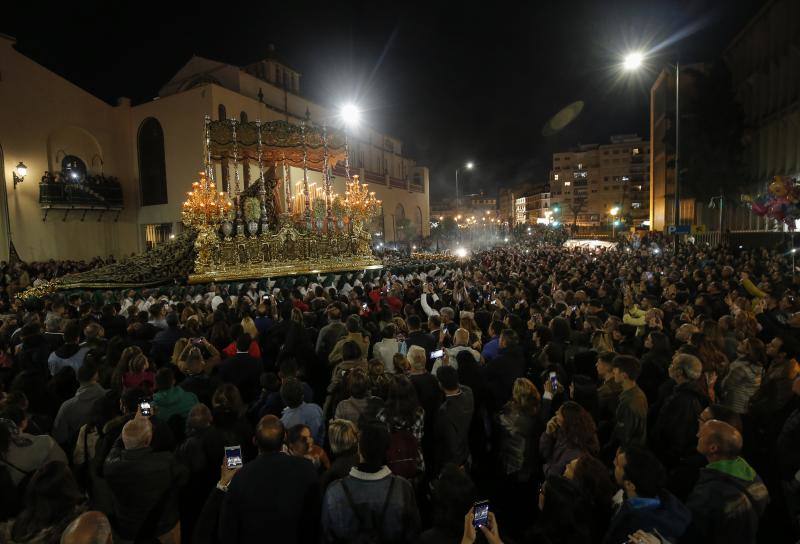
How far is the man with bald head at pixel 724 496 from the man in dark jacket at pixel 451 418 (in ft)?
6.10

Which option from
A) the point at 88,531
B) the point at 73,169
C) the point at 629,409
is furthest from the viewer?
the point at 73,169

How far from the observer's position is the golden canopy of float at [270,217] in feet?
54.6

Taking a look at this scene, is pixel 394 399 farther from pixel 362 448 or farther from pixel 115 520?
pixel 115 520

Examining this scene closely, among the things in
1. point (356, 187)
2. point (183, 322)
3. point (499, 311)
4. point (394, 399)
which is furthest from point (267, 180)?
point (394, 399)

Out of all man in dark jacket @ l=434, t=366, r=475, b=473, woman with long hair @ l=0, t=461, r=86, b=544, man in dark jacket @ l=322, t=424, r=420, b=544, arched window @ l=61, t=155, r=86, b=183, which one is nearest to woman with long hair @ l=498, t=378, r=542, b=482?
man in dark jacket @ l=434, t=366, r=475, b=473

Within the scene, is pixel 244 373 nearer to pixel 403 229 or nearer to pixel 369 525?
pixel 369 525

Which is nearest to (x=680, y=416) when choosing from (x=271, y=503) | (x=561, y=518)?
(x=561, y=518)

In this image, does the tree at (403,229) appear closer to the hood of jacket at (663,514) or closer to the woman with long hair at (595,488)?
the woman with long hair at (595,488)

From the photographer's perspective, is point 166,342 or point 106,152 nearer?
point 166,342

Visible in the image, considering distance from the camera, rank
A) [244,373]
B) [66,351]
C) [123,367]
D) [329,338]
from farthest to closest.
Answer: [329,338], [66,351], [244,373], [123,367]

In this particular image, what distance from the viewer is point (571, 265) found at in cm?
1502

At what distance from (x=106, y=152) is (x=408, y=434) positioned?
28.4m

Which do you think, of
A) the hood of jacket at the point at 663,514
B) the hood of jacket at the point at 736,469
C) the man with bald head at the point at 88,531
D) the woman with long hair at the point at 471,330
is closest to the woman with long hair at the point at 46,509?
the man with bald head at the point at 88,531

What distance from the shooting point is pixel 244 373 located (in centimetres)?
531
